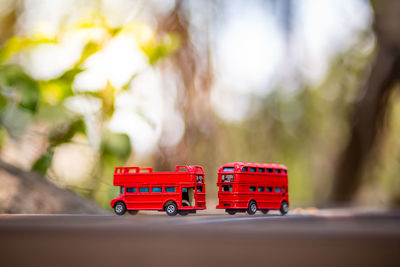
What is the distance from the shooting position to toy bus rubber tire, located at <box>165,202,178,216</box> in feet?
3.15

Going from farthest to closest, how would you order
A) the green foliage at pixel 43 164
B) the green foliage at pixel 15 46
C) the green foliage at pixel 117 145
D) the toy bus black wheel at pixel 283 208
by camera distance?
the green foliage at pixel 15 46
the green foliage at pixel 117 145
the green foliage at pixel 43 164
the toy bus black wheel at pixel 283 208

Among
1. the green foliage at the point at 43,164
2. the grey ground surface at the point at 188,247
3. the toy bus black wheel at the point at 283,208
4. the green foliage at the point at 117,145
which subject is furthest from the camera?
the green foliage at the point at 117,145

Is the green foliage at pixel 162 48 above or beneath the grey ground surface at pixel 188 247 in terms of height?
above

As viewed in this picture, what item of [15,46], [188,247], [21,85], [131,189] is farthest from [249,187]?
[15,46]

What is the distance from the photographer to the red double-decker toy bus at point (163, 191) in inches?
37.6

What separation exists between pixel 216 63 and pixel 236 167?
115cm

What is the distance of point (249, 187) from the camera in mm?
955

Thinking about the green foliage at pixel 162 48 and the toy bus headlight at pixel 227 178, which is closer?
the toy bus headlight at pixel 227 178

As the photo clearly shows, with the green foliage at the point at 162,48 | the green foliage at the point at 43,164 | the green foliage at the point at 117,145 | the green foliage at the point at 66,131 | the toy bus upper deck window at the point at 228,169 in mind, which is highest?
the green foliage at the point at 162,48

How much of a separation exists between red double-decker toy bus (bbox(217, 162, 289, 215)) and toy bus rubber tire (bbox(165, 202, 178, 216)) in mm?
89

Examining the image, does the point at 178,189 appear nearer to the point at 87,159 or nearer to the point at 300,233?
the point at 300,233

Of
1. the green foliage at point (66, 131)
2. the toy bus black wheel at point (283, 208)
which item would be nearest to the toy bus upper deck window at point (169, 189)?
the toy bus black wheel at point (283, 208)

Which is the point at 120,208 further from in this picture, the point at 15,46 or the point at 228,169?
the point at 15,46

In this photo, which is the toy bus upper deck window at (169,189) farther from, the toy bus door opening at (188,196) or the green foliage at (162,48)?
the green foliage at (162,48)
